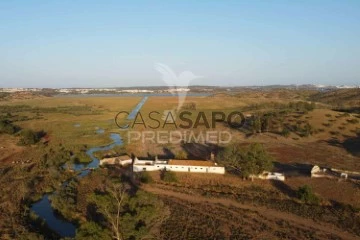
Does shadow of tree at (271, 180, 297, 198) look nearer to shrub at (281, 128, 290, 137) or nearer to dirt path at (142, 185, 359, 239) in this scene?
dirt path at (142, 185, 359, 239)

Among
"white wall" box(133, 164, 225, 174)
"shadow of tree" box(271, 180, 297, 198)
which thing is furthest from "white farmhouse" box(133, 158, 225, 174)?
"shadow of tree" box(271, 180, 297, 198)

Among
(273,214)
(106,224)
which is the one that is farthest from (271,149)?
(106,224)

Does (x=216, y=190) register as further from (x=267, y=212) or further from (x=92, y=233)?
(x=92, y=233)

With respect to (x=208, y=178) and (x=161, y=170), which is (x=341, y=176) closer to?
(x=208, y=178)

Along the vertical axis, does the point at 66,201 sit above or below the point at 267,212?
above

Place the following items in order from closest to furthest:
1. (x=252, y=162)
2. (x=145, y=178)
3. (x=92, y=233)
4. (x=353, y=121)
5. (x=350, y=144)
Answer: (x=92, y=233)
(x=252, y=162)
(x=145, y=178)
(x=350, y=144)
(x=353, y=121)

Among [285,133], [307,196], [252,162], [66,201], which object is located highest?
[252,162]

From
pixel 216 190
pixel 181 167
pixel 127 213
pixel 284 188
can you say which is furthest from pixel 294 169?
pixel 127 213
